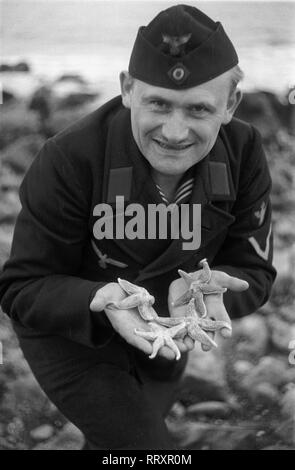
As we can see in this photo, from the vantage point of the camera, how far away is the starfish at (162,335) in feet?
3.80

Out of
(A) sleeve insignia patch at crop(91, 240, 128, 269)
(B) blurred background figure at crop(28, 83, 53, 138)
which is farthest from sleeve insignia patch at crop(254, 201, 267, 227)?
(B) blurred background figure at crop(28, 83, 53, 138)

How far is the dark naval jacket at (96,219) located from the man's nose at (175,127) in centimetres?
9

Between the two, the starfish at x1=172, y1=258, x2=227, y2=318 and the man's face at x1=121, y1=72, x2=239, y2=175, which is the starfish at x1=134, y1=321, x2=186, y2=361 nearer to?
the starfish at x1=172, y1=258, x2=227, y2=318

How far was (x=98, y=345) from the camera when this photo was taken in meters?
1.22

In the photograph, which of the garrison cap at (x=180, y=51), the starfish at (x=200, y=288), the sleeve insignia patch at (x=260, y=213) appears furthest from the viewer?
the sleeve insignia patch at (x=260, y=213)

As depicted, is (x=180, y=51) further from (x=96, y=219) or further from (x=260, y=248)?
(x=260, y=248)

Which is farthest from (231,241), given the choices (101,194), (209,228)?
(101,194)

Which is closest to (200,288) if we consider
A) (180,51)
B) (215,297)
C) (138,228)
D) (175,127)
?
(215,297)

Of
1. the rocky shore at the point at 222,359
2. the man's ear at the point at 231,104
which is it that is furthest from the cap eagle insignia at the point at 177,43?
the rocky shore at the point at 222,359

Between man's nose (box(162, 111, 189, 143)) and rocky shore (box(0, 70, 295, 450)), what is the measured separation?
0.30m

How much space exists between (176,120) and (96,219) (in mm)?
212

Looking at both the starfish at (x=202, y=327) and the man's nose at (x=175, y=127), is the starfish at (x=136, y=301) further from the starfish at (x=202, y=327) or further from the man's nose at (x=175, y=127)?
the man's nose at (x=175, y=127)

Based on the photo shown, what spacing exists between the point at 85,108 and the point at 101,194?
0.88 ft

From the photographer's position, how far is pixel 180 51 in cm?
110
